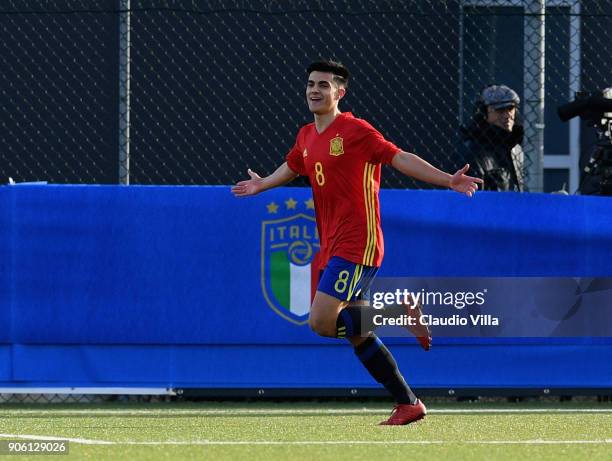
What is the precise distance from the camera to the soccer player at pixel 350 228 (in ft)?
25.1

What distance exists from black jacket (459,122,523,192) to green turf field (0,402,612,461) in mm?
1471

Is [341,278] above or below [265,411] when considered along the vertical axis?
above

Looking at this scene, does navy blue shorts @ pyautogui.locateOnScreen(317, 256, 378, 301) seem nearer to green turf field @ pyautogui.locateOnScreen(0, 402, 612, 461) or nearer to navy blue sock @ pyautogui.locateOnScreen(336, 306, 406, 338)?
navy blue sock @ pyautogui.locateOnScreen(336, 306, 406, 338)

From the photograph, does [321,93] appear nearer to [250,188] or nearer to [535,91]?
[250,188]

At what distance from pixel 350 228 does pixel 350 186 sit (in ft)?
0.71

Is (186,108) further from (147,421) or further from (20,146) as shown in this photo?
(147,421)

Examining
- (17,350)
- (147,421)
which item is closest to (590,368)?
(147,421)

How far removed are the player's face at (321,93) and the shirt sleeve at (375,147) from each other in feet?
0.80

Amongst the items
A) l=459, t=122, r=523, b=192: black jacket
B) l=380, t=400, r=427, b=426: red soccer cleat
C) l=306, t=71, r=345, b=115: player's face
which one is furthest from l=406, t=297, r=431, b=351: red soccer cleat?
l=459, t=122, r=523, b=192: black jacket

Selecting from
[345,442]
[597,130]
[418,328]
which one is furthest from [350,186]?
[597,130]

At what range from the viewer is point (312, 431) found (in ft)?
24.3

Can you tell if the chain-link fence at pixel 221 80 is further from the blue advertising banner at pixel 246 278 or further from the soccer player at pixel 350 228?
the soccer player at pixel 350 228

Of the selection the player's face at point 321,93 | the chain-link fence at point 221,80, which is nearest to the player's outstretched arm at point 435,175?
the player's face at point 321,93

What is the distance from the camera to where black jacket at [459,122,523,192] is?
9.85m
